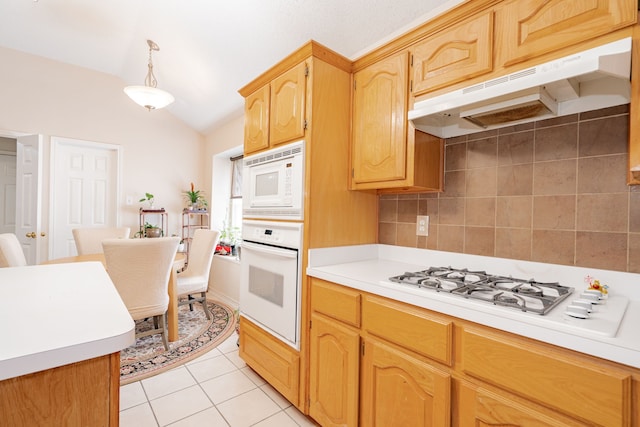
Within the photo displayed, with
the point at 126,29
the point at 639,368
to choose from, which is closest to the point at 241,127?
the point at 126,29

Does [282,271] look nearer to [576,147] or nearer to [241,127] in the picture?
[576,147]

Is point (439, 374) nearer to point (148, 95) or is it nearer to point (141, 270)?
point (141, 270)

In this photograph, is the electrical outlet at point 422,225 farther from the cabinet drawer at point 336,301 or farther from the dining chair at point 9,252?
the dining chair at point 9,252

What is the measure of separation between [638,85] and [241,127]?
134 inches

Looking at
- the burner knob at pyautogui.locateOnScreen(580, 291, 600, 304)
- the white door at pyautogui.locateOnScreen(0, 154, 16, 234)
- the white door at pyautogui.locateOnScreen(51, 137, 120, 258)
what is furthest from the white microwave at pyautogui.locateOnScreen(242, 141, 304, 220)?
the white door at pyautogui.locateOnScreen(0, 154, 16, 234)

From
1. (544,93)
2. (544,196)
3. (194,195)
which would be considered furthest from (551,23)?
(194,195)

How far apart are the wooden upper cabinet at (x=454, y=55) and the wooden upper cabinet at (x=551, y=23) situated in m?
0.05

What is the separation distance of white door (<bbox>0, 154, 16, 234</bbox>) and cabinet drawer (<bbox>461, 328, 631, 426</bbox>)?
584 cm

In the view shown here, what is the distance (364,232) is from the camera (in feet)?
6.55

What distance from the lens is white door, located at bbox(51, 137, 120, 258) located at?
11.9ft

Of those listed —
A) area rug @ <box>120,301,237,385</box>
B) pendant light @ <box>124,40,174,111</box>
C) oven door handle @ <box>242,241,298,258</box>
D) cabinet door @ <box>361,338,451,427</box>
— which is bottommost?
area rug @ <box>120,301,237,385</box>

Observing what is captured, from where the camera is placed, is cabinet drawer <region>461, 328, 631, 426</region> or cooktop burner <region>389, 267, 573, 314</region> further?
cooktop burner <region>389, 267, 573, 314</region>

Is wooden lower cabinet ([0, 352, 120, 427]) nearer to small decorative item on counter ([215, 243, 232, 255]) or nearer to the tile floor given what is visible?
the tile floor

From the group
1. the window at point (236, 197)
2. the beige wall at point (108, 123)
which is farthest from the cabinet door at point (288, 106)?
the beige wall at point (108, 123)
